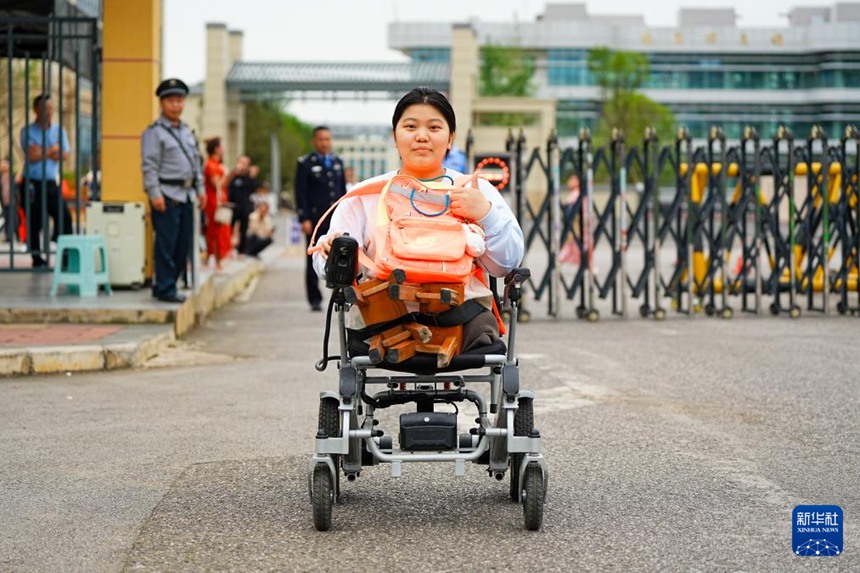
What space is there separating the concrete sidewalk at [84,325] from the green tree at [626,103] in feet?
252

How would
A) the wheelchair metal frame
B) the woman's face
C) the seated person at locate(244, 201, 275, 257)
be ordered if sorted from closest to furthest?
1. the wheelchair metal frame
2. the woman's face
3. the seated person at locate(244, 201, 275, 257)

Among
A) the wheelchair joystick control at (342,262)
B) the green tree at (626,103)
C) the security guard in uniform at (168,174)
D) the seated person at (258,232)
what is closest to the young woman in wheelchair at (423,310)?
the wheelchair joystick control at (342,262)

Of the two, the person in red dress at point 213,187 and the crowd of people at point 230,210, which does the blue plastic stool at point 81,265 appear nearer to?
the crowd of people at point 230,210

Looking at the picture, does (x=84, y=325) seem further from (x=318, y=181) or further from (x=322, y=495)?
(x=322, y=495)

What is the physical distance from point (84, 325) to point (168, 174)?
1.67 metres

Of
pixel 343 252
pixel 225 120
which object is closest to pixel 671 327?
pixel 343 252

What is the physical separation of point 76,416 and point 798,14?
12701cm

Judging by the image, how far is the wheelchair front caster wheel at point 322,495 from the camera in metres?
5.08

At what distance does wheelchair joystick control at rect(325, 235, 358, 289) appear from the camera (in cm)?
501

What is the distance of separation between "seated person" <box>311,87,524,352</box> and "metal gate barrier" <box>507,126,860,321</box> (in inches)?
351

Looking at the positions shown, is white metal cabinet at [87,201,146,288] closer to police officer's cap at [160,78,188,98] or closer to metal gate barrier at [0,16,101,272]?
metal gate barrier at [0,16,101,272]

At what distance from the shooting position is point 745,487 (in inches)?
235

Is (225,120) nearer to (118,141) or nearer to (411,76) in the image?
(411,76)

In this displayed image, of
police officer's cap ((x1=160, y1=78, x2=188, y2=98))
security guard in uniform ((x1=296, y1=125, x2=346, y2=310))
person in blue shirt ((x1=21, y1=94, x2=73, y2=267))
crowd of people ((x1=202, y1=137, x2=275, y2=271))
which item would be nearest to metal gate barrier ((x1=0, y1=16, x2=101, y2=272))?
person in blue shirt ((x1=21, y1=94, x2=73, y2=267))
